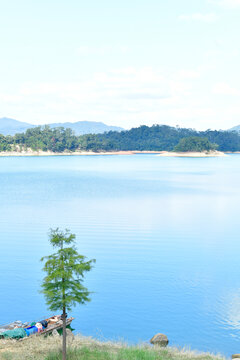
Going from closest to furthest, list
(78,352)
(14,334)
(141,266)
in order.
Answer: (78,352)
(14,334)
(141,266)

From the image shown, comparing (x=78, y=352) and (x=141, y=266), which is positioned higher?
(x=78, y=352)

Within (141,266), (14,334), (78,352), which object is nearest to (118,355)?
(78,352)

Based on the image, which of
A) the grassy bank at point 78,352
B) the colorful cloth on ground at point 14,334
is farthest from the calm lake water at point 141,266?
the colorful cloth on ground at point 14,334

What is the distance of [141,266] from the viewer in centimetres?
2559

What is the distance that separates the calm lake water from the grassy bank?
3.19m

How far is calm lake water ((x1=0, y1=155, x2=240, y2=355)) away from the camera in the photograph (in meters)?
18.2

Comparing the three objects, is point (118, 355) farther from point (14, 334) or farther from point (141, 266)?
point (141, 266)

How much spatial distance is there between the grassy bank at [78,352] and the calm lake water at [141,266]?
3.19 metres

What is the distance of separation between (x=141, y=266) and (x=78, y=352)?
1326cm

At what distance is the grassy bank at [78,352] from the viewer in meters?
12.2

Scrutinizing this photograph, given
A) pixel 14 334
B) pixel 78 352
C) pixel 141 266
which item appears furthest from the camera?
pixel 141 266

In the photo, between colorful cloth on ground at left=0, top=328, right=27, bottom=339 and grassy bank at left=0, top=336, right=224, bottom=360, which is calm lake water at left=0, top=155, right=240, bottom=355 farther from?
colorful cloth on ground at left=0, top=328, right=27, bottom=339

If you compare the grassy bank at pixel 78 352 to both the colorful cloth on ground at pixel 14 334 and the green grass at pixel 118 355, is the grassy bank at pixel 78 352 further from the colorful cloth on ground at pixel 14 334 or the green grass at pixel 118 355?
the colorful cloth on ground at pixel 14 334

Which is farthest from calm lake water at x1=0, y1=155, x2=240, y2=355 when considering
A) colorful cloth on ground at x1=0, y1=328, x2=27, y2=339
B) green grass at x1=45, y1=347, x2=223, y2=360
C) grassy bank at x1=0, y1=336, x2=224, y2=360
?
colorful cloth on ground at x1=0, y1=328, x2=27, y2=339
